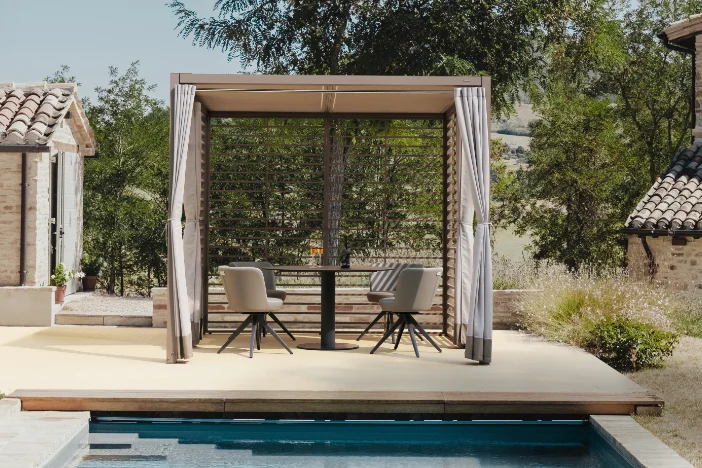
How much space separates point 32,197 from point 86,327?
2396 millimetres

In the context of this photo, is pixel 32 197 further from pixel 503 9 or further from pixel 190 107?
pixel 503 9

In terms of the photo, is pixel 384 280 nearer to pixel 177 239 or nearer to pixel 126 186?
pixel 177 239

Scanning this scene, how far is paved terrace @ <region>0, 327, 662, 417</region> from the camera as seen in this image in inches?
272

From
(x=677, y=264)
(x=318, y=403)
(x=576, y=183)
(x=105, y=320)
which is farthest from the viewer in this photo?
(x=576, y=183)

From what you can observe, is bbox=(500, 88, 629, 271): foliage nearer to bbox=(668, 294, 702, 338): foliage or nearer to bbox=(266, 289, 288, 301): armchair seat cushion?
bbox=(668, 294, 702, 338): foliage

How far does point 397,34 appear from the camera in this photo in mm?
17875

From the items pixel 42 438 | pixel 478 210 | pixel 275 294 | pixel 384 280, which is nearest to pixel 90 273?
pixel 275 294

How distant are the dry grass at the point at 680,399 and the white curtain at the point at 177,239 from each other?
4217mm

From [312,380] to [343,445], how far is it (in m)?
1.28

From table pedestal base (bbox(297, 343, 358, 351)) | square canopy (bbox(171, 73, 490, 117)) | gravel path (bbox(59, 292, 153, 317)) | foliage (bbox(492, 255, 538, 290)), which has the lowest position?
table pedestal base (bbox(297, 343, 358, 351))

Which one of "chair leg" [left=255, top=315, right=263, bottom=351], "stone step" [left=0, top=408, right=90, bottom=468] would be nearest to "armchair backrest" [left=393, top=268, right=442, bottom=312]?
"chair leg" [left=255, top=315, right=263, bottom=351]

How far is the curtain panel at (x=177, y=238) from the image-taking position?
8719 mm

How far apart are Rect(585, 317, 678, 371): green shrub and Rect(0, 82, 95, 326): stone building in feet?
22.5

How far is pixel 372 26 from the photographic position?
60.1ft
